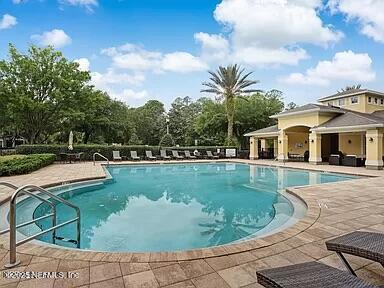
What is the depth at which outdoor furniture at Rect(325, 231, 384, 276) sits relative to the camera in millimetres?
2580

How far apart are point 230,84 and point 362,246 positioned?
28.2 meters

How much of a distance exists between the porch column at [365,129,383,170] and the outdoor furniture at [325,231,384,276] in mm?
15726

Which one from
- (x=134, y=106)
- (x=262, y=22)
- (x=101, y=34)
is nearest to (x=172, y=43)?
(x=101, y=34)

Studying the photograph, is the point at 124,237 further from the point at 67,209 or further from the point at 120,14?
the point at 120,14

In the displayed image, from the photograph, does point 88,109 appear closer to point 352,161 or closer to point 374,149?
point 352,161

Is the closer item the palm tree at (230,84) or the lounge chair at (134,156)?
the lounge chair at (134,156)

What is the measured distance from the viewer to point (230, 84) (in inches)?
1175

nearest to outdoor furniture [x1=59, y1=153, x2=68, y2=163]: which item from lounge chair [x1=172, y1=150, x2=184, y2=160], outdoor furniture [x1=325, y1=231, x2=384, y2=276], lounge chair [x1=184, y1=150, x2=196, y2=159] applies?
lounge chair [x1=172, y1=150, x2=184, y2=160]

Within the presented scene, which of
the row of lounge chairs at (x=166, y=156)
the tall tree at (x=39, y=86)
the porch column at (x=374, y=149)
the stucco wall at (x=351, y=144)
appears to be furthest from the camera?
the row of lounge chairs at (x=166, y=156)

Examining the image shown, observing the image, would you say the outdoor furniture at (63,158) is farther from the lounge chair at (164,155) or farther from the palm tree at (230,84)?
the palm tree at (230,84)

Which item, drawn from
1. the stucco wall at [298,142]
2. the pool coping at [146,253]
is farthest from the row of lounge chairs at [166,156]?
the pool coping at [146,253]

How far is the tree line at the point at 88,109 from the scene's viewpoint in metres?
23.2

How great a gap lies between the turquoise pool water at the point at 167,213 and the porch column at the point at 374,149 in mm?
7753

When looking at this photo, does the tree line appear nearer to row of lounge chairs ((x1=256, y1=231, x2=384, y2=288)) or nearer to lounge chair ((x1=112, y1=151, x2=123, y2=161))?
lounge chair ((x1=112, y1=151, x2=123, y2=161))
